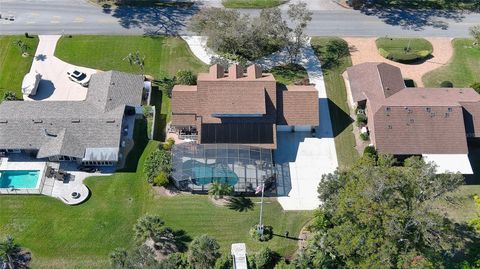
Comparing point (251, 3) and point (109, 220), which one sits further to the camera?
point (251, 3)

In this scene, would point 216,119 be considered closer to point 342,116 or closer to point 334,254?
point 342,116

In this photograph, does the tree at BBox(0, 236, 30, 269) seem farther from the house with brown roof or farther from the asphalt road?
the asphalt road

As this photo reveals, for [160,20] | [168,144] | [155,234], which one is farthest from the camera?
[160,20]

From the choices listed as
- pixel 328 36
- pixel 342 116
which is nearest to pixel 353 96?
pixel 342 116

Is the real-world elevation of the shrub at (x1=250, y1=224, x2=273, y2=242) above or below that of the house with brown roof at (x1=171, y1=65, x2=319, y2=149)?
below

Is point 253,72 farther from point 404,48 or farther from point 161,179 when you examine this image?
point 404,48

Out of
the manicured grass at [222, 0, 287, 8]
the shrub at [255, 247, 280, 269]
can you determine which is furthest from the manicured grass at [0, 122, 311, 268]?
the manicured grass at [222, 0, 287, 8]

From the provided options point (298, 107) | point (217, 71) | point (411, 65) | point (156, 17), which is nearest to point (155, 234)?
point (217, 71)
